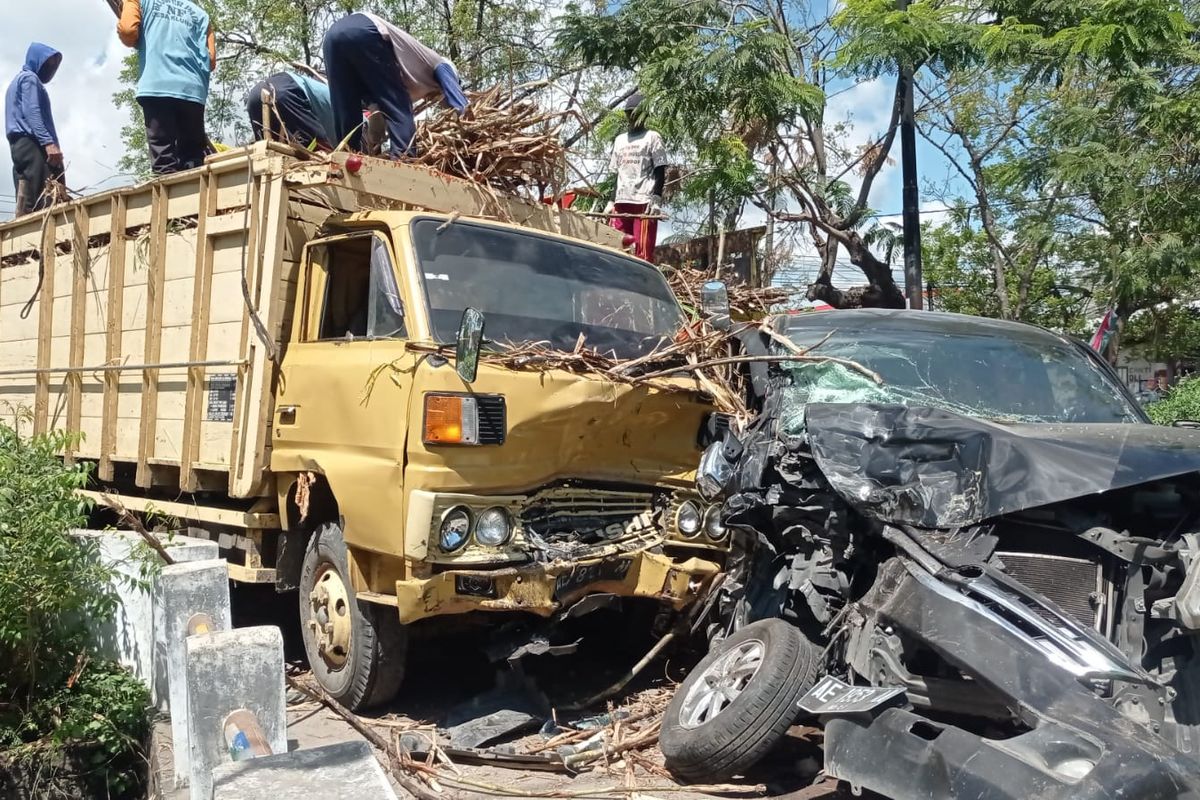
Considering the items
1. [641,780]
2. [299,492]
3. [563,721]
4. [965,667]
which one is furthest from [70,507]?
[965,667]

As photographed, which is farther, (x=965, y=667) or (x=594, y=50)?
(x=594, y=50)

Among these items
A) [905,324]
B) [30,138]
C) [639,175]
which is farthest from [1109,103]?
[30,138]

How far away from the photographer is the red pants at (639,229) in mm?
7988

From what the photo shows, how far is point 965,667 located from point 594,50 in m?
9.58

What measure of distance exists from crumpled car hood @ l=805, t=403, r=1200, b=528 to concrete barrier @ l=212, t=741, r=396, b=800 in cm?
221

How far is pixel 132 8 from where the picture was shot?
721 cm

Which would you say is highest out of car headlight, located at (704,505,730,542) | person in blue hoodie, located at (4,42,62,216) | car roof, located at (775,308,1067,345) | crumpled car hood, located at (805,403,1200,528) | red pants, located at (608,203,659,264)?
person in blue hoodie, located at (4,42,62,216)

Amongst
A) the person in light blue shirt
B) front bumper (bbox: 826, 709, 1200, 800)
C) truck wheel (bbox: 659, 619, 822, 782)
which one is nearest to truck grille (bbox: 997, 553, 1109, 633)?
front bumper (bbox: 826, 709, 1200, 800)

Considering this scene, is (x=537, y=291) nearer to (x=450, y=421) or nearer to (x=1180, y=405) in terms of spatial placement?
(x=450, y=421)

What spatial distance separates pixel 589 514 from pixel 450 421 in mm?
998

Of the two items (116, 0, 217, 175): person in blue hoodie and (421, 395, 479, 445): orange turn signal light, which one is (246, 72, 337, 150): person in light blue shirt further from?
(421, 395, 479, 445): orange turn signal light

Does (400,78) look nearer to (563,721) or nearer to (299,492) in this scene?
(299,492)

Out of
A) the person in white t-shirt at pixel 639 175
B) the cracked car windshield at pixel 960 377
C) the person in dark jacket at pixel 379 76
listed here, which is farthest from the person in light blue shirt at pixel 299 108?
the cracked car windshield at pixel 960 377

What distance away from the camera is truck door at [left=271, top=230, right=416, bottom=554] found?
15.2 feet
